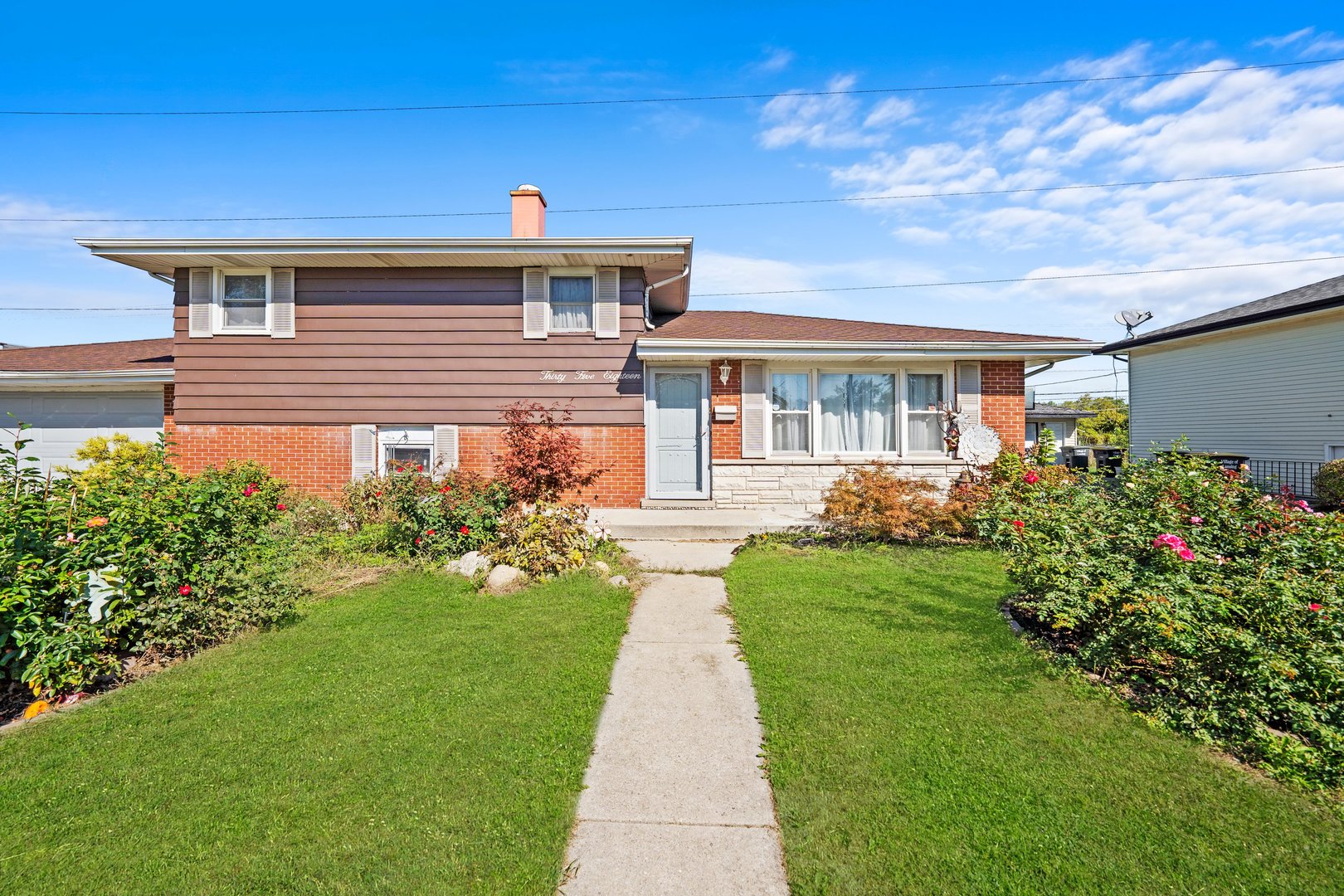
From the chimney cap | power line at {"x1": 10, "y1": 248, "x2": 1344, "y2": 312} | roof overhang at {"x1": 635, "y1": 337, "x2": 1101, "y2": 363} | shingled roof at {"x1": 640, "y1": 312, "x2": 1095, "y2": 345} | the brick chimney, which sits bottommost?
roof overhang at {"x1": 635, "y1": 337, "x2": 1101, "y2": 363}

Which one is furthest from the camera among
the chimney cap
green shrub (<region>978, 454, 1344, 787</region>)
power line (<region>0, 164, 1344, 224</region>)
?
power line (<region>0, 164, 1344, 224</region>)

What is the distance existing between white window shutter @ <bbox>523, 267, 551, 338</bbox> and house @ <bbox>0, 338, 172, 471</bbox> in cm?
640

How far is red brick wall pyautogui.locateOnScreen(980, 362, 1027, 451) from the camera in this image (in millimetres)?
10383

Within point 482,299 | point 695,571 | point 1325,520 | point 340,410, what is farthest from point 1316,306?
point 340,410

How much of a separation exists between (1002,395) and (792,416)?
3.49 meters

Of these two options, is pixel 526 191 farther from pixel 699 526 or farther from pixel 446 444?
pixel 699 526

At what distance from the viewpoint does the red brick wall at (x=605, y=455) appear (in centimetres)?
1035

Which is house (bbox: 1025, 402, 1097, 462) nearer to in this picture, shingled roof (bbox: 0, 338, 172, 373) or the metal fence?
the metal fence

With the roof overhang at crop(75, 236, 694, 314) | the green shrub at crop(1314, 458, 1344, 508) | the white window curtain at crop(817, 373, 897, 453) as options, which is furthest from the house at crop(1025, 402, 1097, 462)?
the roof overhang at crop(75, 236, 694, 314)

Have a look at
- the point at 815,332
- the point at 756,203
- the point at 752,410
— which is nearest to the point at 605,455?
the point at 752,410

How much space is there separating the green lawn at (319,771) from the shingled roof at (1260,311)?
12.6 meters

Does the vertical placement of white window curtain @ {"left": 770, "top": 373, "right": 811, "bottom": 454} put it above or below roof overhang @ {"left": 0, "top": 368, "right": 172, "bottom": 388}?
below

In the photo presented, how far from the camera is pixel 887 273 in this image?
27.4 m

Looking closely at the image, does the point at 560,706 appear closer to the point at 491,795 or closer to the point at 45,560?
the point at 491,795
